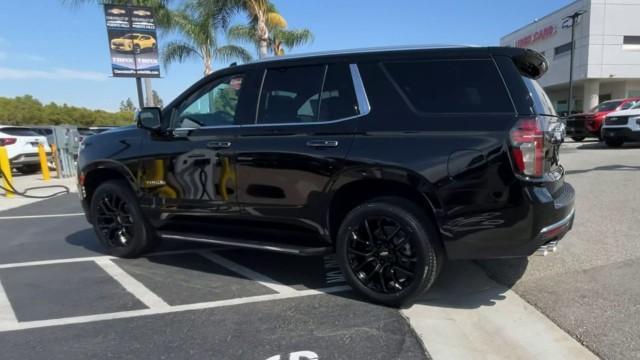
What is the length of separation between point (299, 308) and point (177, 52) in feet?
84.3

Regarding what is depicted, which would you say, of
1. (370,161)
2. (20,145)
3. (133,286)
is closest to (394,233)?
(370,161)

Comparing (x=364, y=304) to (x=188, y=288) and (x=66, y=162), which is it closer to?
(x=188, y=288)

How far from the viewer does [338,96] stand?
3721mm

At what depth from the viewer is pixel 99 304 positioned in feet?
12.6

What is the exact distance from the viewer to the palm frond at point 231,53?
2738 cm

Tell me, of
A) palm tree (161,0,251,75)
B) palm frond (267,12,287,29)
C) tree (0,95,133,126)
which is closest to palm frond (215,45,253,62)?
palm tree (161,0,251,75)

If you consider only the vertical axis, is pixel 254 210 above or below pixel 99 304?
above

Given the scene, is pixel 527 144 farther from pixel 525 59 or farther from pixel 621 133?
pixel 621 133

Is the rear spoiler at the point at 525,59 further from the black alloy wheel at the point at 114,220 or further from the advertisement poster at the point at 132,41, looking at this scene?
the advertisement poster at the point at 132,41

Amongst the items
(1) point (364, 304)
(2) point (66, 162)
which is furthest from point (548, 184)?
(2) point (66, 162)

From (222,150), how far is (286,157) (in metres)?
0.69

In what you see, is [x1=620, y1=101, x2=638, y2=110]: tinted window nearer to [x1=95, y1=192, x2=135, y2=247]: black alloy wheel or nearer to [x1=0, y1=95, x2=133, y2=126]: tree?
[x1=95, y1=192, x2=135, y2=247]: black alloy wheel

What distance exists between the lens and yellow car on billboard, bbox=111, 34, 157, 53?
15724mm

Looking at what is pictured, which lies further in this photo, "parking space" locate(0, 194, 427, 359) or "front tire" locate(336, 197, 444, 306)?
"front tire" locate(336, 197, 444, 306)
